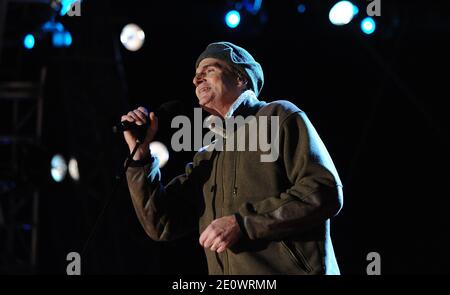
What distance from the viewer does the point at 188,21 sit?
680 centimetres

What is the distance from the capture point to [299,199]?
249 cm

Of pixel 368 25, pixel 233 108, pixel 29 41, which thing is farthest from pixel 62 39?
pixel 233 108

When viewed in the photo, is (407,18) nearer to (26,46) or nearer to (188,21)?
(188,21)

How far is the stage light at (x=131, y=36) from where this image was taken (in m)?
6.02

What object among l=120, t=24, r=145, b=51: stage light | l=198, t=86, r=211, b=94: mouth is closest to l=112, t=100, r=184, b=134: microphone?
l=198, t=86, r=211, b=94: mouth

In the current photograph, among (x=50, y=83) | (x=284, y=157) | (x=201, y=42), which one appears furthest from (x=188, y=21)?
(x=284, y=157)

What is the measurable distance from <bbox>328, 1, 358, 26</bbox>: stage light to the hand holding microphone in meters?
3.53

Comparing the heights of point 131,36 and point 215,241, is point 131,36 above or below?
above

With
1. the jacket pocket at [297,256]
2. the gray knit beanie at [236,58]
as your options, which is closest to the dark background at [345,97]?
the gray knit beanie at [236,58]

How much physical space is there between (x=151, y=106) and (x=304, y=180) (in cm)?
441

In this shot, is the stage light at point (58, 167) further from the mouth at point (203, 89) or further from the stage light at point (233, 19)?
the mouth at point (203, 89)

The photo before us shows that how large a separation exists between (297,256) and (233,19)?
429 cm

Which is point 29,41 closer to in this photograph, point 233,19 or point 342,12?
point 233,19

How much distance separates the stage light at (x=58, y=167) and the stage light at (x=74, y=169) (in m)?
0.17
